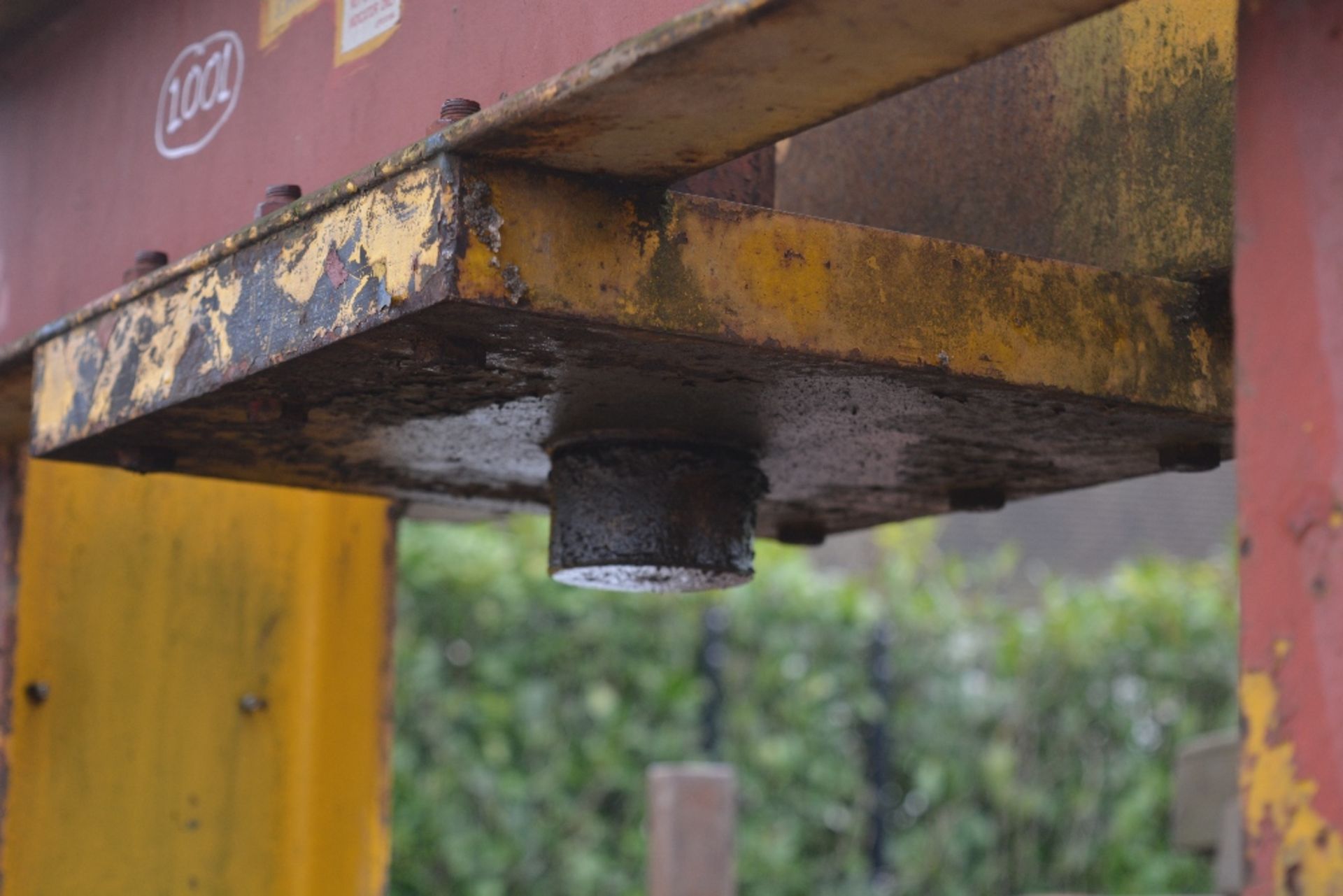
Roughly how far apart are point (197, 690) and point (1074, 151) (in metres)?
1.88

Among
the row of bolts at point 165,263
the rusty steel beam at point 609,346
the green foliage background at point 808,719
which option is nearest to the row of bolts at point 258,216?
the row of bolts at point 165,263

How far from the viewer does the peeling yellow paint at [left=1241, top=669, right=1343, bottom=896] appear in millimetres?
1340

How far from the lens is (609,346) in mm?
2080

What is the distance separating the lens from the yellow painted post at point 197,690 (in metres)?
3.15

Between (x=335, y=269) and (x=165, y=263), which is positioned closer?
(x=335, y=269)

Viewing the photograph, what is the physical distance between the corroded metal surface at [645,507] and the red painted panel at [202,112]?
61cm

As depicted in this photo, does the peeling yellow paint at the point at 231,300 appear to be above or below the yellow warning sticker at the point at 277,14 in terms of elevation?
below

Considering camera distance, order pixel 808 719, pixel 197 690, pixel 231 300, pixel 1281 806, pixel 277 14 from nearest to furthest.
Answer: pixel 1281 806 < pixel 231 300 < pixel 277 14 < pixel 197 690 < pixel 808 719

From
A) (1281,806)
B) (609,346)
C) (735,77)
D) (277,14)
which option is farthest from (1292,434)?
(277,14)

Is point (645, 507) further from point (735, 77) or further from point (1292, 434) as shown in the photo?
point (1292, 434)

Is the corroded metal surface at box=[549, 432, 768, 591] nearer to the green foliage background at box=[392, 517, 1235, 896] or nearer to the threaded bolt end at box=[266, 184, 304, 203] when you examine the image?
the threaded bolt end at box=[266, 184, 304, 203]

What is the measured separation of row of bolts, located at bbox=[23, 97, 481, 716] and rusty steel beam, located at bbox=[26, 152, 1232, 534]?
113 millimetres

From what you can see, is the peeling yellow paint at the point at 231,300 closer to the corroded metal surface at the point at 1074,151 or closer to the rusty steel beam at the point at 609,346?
the rusty steel beam at the point at 609,346

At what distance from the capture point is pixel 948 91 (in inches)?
111
